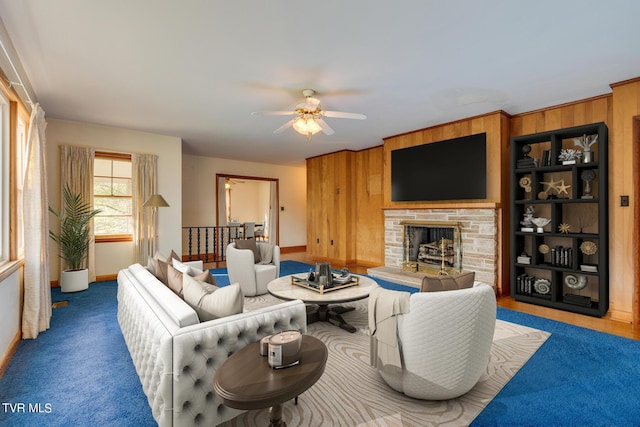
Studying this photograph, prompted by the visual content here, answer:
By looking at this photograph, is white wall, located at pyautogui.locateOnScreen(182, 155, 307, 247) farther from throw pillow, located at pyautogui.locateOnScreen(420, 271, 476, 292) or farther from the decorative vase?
throw pillow, located at pyautogui.locateOnScreen(420, 271, 476, 292)

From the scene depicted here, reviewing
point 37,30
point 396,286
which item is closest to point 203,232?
point 396,286

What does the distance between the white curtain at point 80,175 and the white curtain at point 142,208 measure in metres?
0.61

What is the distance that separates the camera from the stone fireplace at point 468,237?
14.5ft

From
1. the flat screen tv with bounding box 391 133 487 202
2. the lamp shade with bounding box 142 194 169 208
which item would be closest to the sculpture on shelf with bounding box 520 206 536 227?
the flat screen tv with bounding box 391 133 487 202

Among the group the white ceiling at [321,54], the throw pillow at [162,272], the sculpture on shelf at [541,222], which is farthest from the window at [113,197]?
the sculpture on shelf at [541,222]

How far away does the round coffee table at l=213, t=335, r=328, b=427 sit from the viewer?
1.23 metres

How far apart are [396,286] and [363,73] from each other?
10.7 feet

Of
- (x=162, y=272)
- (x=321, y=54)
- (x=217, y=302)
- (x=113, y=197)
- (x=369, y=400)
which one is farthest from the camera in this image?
(x=113, y=197)

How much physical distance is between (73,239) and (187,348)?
4.26 m

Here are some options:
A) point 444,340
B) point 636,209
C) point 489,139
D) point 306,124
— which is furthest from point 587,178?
point 306,124

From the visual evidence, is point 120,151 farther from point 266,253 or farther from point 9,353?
point 9,353

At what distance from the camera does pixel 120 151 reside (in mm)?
5262

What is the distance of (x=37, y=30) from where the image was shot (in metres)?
2.40

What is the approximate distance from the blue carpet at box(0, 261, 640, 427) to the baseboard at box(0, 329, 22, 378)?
0.13 ft
